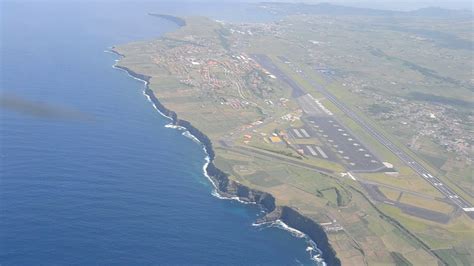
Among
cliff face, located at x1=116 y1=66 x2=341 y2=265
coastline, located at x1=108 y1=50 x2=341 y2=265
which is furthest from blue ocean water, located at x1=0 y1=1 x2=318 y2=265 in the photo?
cliff face, located at x1=116 y1=66 x2=341 y2=265

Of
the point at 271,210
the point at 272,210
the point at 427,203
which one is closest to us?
the point at 272,210

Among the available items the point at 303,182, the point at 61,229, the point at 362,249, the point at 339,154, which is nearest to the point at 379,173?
the point at 339,154

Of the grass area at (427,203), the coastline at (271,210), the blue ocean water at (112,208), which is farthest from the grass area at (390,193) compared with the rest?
the blue ocean water at (112,208)

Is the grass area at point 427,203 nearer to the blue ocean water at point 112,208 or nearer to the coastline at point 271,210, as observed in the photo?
the coastline at point 271,210

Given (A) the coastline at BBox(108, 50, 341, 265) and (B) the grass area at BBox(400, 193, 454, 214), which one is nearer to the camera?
(A) the coastline at BBox(108, 50, 341, 265)

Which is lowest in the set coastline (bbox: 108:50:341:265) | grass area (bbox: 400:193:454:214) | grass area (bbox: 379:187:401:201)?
coastline (bbox: 108:50:341:265)

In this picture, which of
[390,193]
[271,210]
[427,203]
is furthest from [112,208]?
[427,203]

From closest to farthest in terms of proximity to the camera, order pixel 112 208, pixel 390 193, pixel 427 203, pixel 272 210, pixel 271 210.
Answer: pixel 112 208 < pixel 272 210 < pixel 271 210 < pixel 427 203 < pixel 390 193

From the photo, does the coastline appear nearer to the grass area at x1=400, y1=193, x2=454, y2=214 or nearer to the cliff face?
the cliff face

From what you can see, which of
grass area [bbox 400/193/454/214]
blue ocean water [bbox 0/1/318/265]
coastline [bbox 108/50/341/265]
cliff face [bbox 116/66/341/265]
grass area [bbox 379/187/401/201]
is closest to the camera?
blue ocean water [bbox 0/1/318/265]

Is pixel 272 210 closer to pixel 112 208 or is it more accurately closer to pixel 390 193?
pixel 390 193

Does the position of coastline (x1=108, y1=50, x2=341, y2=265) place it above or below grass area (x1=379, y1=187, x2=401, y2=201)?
below

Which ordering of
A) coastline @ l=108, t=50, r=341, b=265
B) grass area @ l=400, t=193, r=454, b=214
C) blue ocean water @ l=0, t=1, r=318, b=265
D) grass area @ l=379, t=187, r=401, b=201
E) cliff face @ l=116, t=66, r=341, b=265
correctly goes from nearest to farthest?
blue ocean water @ l=0, t=1, r=318, b=265 < cliff face @ l=116, t=66, r=341, b=265 < coastline @ l=108, t=50, r=341, b=265 < grass area @ l=400, t=193, r=454, b=214 < grass area @ l=379, t=187, r=401, b=201

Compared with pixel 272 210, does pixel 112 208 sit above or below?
above
